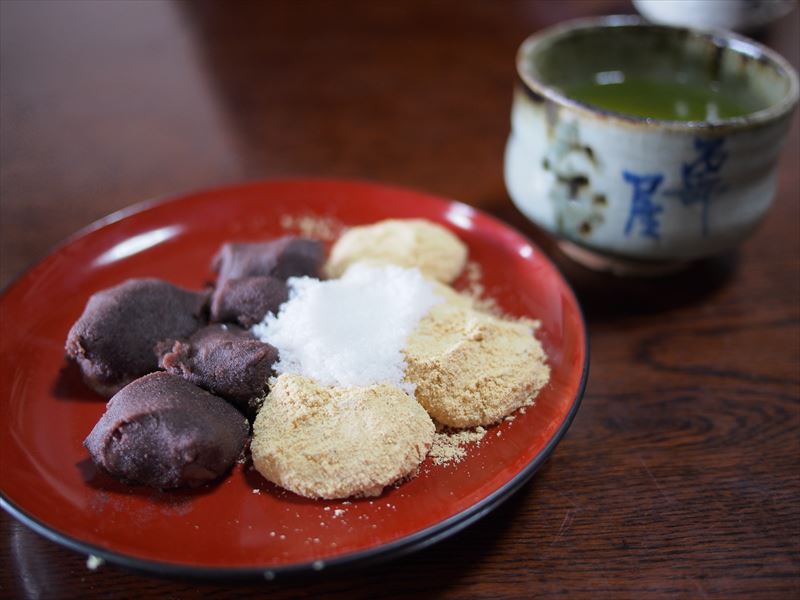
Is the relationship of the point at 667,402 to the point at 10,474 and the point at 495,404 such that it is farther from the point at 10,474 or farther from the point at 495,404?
the point at 10,474

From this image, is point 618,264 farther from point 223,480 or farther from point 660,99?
point 223,480

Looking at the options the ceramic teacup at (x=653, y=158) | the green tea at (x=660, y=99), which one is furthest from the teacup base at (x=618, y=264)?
the green tea at (x=660, y=99)

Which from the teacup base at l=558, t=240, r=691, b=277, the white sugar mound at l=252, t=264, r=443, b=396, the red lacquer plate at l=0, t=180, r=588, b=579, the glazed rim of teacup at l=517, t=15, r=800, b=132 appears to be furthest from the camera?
the teacup base at l=558, t=240, r=691, b=277

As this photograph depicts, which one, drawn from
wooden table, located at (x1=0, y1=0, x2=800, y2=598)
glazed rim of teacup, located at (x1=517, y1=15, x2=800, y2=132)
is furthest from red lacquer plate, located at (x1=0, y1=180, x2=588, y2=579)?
glazed rim of teacup, located at (x1=517, y1=15, x2=800, y2=132)

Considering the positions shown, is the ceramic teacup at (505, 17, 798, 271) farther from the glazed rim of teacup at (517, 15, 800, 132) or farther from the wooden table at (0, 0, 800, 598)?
the wooden table at (0, 0, 800, 598)

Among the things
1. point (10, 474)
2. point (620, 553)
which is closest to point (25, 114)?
point (10, 474)

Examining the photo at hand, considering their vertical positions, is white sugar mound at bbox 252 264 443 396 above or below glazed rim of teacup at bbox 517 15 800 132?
below

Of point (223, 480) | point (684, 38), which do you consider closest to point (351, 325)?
point (223, 480)
